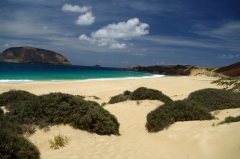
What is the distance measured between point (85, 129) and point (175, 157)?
3.49 m

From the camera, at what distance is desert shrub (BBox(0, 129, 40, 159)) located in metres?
4.73

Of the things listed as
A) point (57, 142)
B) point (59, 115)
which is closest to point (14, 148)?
point (57, 142)

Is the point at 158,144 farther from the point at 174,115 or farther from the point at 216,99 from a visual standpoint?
the point at 216,99

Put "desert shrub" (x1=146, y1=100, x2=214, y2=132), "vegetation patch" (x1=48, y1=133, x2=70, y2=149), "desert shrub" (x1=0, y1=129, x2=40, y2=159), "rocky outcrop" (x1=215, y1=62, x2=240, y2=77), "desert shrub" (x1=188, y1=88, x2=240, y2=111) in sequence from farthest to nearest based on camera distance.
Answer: "rocky outcrop" (x1=215, y1=62, x2=240, y2=77), "desert shrub" (x1=188, y1=88, x2=240, y2=111), "desert shrub" (x1=146, y1=100, x2=214, y2=132), "vegetation patch" (x1=48, y1=133, x2=70, y2=149), "desert shrub" (x1=0, y1=129, x2=40, y2=159)

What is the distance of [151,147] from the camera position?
741cm

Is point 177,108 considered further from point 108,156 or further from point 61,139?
point 61,139

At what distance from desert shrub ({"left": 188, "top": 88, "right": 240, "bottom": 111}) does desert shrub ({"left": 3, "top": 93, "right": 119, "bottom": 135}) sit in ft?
25.9

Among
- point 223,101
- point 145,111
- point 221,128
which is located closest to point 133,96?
point 145,111

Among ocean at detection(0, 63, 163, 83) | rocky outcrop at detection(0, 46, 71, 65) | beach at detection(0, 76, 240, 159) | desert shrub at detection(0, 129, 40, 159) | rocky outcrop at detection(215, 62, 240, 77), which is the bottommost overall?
beach at detection(0, 76, 240, 159)

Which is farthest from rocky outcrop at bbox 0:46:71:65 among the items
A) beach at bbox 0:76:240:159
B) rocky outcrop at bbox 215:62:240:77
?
beach at bbox 0:76:240:159

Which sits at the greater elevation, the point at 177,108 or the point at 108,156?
the point at 177,108

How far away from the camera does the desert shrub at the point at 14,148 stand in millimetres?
4727

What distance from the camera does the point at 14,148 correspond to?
490cm

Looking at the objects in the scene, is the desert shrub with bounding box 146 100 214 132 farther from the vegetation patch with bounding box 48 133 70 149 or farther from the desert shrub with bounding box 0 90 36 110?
the desert shrub with bounding box 0 90 36 110
